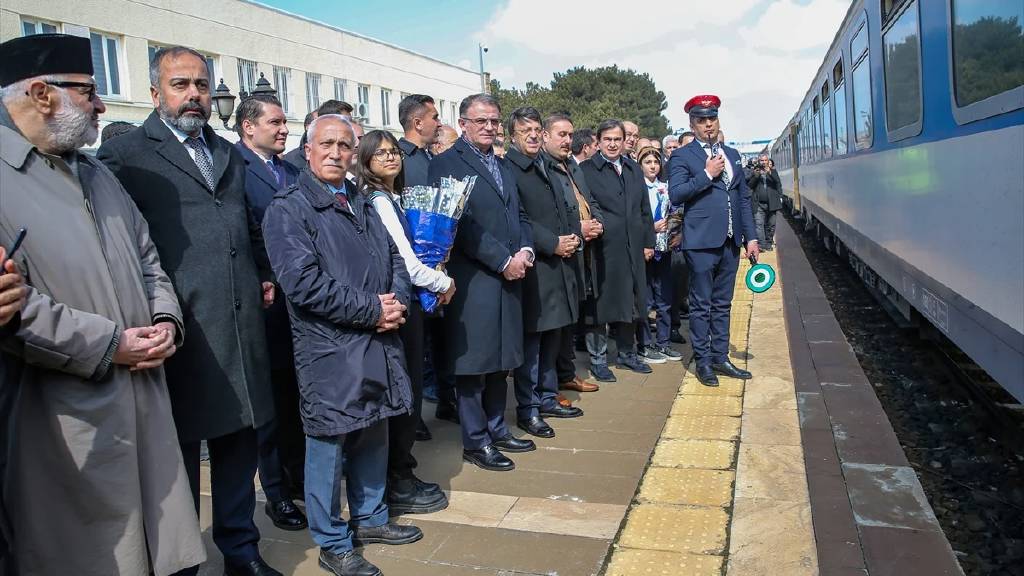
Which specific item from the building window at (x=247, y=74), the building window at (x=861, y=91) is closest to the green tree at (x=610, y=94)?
the building window at (x=247, y=74)

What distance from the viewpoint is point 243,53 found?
25.4 m

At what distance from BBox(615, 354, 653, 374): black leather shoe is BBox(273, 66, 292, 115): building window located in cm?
2301

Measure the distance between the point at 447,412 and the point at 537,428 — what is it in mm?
800

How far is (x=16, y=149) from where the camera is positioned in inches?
95.0

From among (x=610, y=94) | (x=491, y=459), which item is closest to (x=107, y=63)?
(x=491, y=459)

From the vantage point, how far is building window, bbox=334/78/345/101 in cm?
3020

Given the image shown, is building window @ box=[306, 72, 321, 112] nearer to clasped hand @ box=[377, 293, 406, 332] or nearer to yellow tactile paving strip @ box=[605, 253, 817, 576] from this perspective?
yellow tactile paving strip @ box=[605, 253, 817, 576]

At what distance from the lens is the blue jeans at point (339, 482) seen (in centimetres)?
338

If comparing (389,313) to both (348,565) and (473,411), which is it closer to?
(348,565)

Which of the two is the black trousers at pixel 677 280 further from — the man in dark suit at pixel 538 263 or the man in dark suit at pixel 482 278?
the man in dark suit at pixel 482 278

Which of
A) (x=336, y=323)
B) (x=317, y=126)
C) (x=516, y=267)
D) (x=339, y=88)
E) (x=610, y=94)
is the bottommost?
(x=336, y=323)

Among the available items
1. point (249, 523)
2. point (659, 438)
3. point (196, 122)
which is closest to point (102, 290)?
point (196, 122)

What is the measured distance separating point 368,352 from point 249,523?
850mm

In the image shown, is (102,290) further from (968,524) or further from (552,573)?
(968,524)
